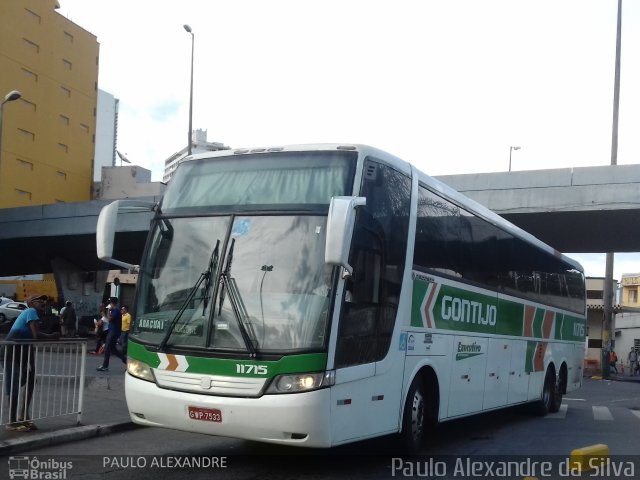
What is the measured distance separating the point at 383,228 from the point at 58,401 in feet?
17.4

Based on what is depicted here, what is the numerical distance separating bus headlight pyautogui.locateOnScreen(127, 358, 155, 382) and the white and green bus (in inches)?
0.7

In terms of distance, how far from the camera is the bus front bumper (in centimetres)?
712

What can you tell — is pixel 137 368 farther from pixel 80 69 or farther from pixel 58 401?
pixel 80 69

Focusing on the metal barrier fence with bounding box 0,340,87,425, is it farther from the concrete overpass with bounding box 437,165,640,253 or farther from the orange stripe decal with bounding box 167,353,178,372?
the concrete overpass with bounding box 437,165,640,253

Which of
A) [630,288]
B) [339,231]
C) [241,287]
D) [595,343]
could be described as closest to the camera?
[339,231]

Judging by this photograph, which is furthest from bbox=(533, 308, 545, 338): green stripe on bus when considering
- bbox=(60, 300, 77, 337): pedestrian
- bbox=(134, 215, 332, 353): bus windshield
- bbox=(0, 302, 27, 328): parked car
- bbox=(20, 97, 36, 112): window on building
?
bbox=(20, 97, 36, 112): window on building

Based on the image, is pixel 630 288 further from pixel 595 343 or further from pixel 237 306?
pixel 237 306

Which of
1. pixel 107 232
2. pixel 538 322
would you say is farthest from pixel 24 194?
pixel 107 232

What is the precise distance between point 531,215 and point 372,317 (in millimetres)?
18797

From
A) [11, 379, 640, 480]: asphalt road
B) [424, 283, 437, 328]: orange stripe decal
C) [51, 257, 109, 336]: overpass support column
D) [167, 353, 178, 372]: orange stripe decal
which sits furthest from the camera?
[51, 257, 109, 336]: overpass support column

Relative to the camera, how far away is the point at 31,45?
5700cm

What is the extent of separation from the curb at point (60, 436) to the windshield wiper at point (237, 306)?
3.26 metres

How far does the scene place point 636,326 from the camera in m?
59.7

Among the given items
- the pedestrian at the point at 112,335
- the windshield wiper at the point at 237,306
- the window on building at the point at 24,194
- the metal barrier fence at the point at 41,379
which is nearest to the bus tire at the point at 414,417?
the windshield wiper at the point at 237,306
